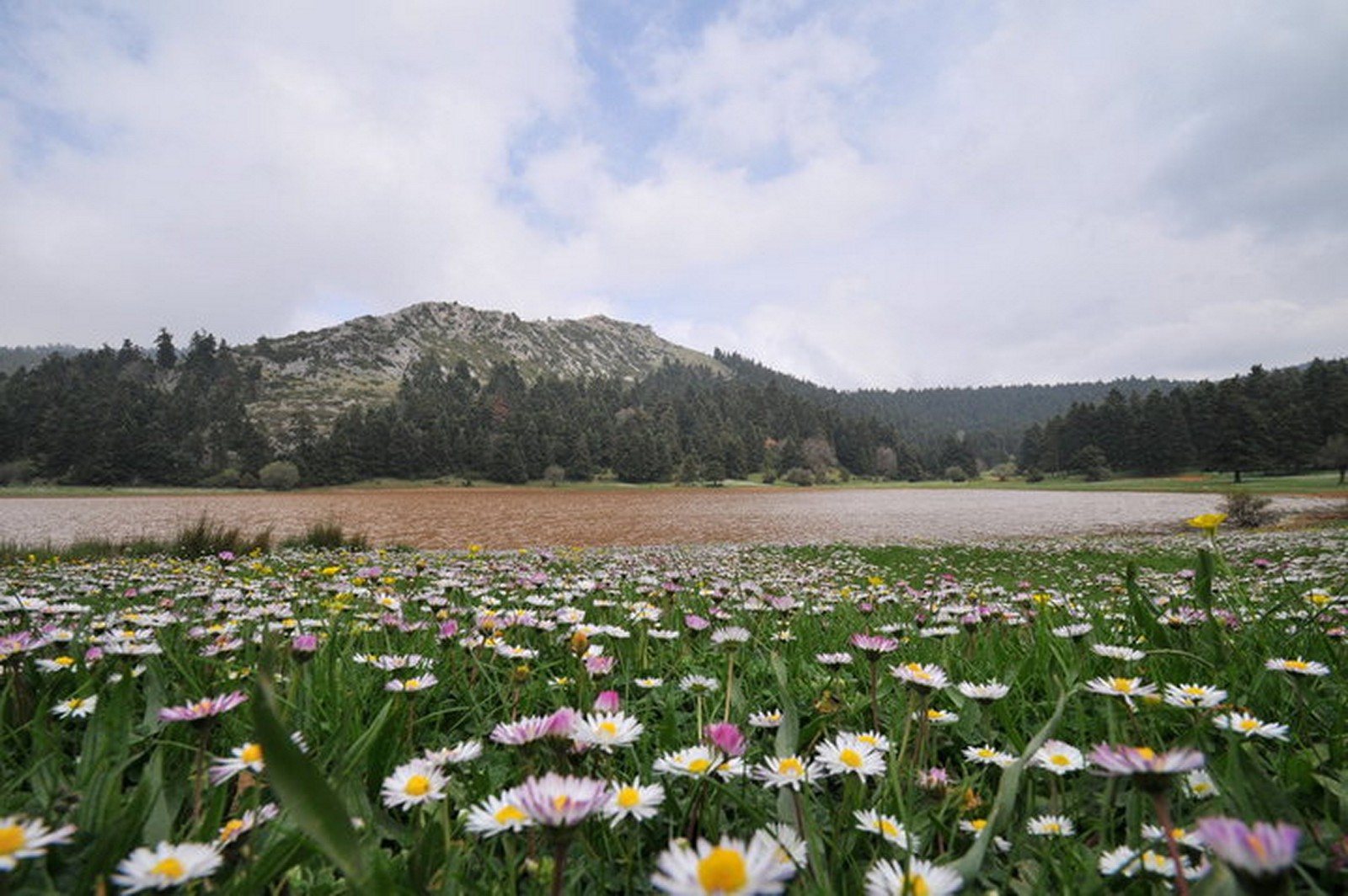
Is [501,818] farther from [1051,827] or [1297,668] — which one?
[1297,668]

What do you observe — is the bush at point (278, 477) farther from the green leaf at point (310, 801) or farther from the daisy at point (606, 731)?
the green leaf at point (310, 801)

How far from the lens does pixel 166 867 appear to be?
0.93 meters

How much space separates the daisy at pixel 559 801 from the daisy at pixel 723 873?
153mm

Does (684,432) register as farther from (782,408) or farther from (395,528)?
(395,528)

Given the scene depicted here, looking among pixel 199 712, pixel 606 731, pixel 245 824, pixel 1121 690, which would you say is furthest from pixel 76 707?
pixel 1121 690

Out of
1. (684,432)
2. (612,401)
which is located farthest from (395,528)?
(612,401)

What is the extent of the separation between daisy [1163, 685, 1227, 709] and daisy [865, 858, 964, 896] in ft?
2.89

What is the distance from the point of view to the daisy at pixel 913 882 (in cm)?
96

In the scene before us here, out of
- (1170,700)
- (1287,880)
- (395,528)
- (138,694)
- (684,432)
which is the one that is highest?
(684,432)

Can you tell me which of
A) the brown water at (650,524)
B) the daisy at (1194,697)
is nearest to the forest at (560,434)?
the brown water at (650,524)

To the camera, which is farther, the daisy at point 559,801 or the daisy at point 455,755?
the daisy at point 455,755

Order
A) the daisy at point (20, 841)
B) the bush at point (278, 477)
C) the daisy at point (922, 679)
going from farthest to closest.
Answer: the bush at point (278, 477)
the daisy at point (922, 679)
the daisy at point (20, 841)

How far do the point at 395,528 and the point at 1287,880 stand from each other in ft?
102

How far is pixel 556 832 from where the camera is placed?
90 cm
